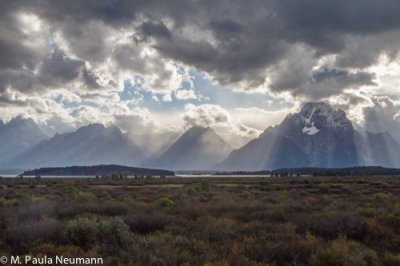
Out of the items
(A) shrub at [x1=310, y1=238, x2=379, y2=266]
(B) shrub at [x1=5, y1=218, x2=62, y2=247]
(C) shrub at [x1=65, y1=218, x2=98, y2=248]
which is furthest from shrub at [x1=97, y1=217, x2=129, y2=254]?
(A) shrub at [x1=310, y1=238, x2=379, y2=266]

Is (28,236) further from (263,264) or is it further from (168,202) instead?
(168,202)

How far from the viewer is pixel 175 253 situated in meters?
7.44

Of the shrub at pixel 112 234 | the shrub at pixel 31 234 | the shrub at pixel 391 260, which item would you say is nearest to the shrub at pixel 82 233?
the shrub at pixel 112 234

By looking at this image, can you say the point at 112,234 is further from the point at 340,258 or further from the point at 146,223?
the point at 340,258

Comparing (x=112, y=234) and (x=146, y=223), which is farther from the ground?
(x=112, y=234)

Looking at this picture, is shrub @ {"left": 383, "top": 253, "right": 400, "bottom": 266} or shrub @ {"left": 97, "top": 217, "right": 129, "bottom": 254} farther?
shrub @ {"left": 97, "top": 217, "right": 129, "bottom": 254}

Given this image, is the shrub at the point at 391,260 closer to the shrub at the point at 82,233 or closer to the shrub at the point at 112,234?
the shrub at the point at 112,234

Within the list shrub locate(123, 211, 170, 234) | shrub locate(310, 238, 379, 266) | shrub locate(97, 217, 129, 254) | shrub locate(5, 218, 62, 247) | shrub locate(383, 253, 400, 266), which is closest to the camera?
shrub locate(310, 238, 379, 266)

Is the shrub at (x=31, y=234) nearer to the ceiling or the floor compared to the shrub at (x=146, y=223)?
nearer to the ceiling

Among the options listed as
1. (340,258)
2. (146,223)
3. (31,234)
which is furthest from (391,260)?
(31,234)

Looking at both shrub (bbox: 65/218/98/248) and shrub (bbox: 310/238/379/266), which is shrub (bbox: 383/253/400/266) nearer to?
shrub (bbox: 310/238/379/266)

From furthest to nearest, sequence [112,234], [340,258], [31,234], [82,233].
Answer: [112,234] < [82,233] < [31,234] < [340,258]

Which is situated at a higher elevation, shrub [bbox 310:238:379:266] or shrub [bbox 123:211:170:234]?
shrub [bbox 310:238:379:266]

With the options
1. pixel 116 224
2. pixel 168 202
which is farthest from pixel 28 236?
pixel 168 202
